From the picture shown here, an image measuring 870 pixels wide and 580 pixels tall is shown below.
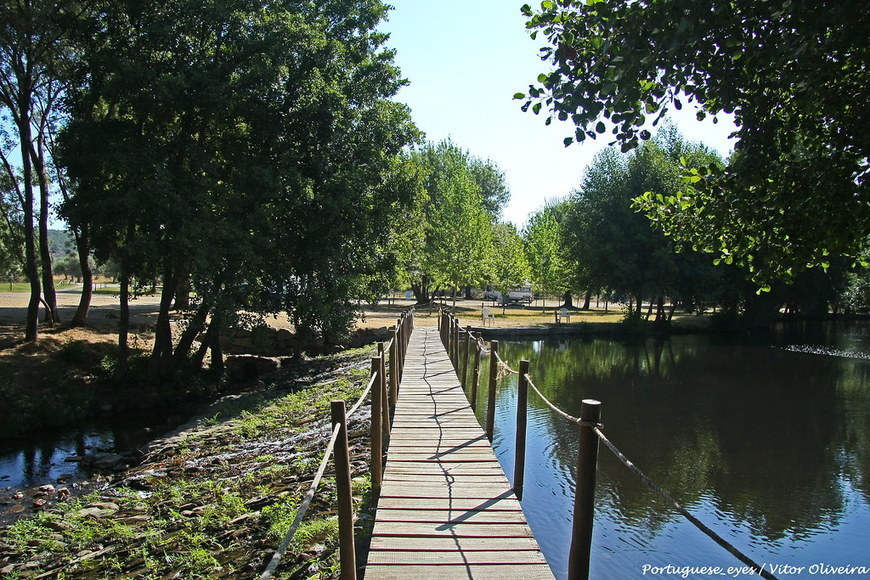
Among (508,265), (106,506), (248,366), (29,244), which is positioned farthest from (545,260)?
(106,506)

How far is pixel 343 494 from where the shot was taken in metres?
4.24

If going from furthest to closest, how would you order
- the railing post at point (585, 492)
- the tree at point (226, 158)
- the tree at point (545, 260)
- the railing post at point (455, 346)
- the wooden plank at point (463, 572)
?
the tree at point (545, 260)
the tree at point (226, 158)
the railing post at point (455, 346)
the wooden plank at point (463, 572)
the railing post at point (585, 492)

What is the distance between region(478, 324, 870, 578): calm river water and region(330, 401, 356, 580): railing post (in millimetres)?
4436

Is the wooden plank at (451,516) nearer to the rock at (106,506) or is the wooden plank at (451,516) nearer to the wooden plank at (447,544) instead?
the wooden plank at (447,544)

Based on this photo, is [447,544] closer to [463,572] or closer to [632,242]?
[463,572]

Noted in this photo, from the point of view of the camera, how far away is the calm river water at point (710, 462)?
28.6 feet

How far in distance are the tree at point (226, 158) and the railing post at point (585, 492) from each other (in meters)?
12.9

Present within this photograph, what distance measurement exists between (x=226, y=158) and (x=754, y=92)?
1581 cm

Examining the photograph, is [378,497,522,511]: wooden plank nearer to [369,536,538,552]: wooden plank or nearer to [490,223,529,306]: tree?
[369,536,538,552]: wooden plank

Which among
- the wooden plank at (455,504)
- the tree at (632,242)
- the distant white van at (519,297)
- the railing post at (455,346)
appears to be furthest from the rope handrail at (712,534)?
the distant white van at (519,297)

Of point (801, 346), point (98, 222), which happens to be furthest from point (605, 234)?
point (98, 222)

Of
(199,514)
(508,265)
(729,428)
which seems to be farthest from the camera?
(508,265)

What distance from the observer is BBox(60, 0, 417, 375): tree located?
1542 cm

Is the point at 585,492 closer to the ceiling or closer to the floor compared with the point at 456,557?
closer to the ceiling
